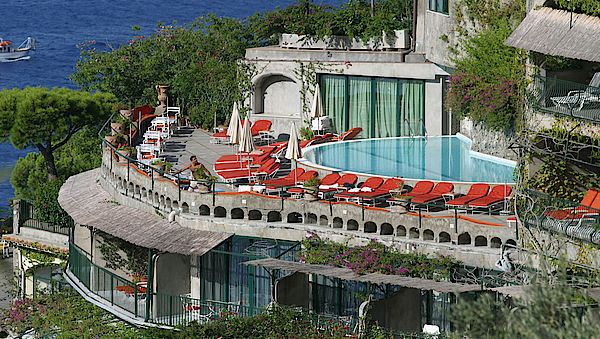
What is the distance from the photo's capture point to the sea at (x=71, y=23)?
14062 centimetres

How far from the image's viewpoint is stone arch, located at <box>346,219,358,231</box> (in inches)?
1101

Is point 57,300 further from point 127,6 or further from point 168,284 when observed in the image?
point 127,6

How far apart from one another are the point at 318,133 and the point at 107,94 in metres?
14.2

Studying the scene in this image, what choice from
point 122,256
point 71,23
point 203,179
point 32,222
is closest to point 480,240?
point 203,179

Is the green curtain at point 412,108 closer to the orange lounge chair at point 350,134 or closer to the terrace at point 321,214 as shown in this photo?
the orange lounge chair at point 350,134

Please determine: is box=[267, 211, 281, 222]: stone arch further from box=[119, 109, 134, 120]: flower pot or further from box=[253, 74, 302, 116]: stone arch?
box=[253, 74, 302, 116]: stone arch

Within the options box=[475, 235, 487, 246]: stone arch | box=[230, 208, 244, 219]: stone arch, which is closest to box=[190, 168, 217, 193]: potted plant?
box=[230, 208, 244, 219]: stone arch

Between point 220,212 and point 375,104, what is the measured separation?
46.4 ft

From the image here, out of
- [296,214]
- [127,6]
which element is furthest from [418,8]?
[127,6]

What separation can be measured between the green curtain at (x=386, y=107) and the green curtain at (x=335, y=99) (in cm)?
140

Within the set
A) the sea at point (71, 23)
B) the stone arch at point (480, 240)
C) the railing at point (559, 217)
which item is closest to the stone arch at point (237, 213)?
the stone arch at point (480, 240)

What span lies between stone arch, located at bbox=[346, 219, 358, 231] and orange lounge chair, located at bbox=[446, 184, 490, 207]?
248 centimetres

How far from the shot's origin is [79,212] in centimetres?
3384

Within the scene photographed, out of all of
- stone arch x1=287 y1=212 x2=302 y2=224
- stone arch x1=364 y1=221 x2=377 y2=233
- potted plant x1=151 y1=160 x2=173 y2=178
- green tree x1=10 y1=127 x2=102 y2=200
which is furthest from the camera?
green tree x1=10 y1=127 x2=102 y2=200
